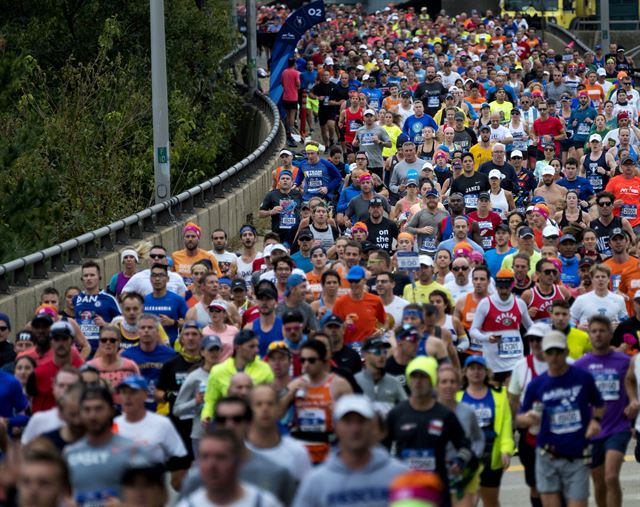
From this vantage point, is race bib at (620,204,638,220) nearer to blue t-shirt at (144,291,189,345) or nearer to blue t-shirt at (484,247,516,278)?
blue t-shirt at (484,247,516,278)

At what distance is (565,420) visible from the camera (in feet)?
39.7

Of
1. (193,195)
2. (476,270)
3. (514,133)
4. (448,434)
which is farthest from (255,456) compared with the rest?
(514,133)

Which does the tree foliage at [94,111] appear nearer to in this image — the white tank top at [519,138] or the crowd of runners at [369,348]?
the crowd of runners at [369,348]

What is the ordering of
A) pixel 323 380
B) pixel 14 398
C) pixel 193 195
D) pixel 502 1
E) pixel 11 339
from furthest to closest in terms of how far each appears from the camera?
pixel 502 1 < pixel 193 195 < pixel 11 339 < pixel 14 398 < pixel 323 380

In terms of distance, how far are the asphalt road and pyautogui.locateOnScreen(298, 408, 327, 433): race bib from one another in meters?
2.92

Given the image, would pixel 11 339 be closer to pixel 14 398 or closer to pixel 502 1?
pixel 14 398

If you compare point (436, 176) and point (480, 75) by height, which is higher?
point (436, 176)

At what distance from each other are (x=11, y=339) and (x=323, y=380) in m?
7.49

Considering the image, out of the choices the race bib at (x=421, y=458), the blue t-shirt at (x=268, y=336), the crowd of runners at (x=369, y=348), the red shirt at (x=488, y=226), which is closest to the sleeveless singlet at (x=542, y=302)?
the crowd of runners at (x=369, y=348)

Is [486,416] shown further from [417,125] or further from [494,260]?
[417,125]

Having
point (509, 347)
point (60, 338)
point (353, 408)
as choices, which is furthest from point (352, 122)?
point (353, 408)

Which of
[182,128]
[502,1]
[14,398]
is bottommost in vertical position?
[502,1]

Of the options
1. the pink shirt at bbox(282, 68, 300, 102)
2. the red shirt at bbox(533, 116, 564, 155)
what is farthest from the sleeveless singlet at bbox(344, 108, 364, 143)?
the pink shirt at bbox(282, 68, 300, 102)

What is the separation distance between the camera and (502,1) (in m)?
61.7
